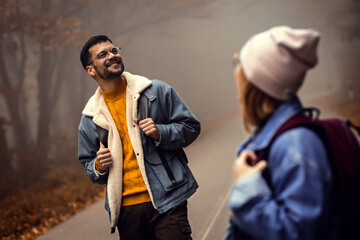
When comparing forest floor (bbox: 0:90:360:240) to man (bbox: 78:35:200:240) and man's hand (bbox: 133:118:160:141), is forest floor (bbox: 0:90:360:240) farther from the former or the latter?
man's hand (bbox: 133:118:160:141)

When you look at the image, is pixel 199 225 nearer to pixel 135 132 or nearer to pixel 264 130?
pixel 135 132

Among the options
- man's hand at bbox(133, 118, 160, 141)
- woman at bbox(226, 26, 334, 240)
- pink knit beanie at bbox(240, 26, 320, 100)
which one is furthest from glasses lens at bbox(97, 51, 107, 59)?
pink knit beanie at bbox(240, 26, 320, 100)

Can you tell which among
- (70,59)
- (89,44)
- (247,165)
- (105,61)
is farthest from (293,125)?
(70,59)

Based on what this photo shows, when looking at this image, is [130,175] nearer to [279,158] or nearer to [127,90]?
[127,90]

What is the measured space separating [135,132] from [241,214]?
1.67 m

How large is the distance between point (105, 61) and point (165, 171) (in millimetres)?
1073

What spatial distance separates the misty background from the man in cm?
667

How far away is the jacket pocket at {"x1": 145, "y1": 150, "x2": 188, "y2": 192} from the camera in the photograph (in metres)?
3.23

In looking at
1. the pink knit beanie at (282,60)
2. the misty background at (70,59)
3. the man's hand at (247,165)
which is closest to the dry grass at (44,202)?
the misty background at (70,59)

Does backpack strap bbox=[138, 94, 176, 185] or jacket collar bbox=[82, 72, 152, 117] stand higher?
jacket collar bbox=[82, 72, 152, 117]

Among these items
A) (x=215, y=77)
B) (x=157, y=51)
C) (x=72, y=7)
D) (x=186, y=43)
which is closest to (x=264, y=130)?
(x=72, y=7)

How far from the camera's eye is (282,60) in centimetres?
178

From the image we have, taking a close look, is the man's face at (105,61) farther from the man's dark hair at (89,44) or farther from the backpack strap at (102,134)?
the backpack strap at (102,134)

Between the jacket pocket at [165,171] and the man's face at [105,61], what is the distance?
768 mm
